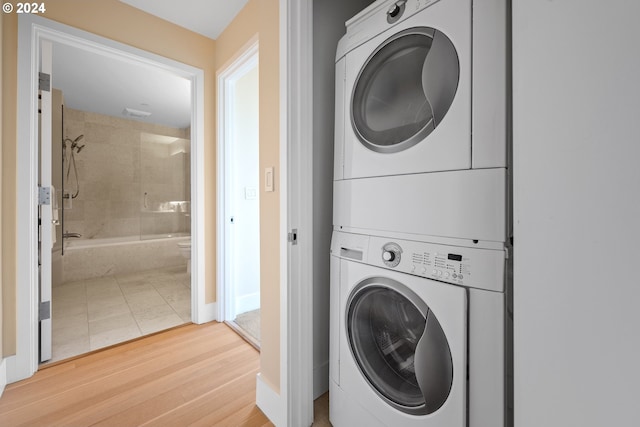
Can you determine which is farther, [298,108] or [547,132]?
[298,108]

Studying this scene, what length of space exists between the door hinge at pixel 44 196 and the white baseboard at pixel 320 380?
197 cm

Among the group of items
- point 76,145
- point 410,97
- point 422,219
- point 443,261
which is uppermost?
point 76,145

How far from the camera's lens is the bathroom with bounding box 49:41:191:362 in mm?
2299

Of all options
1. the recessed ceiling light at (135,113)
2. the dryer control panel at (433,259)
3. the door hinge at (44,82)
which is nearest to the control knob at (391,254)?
the dryer control panel at (433,259)

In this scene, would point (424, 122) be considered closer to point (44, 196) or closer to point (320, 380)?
point (320, 380)

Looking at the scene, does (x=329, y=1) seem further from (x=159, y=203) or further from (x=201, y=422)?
(x=159, y=203)

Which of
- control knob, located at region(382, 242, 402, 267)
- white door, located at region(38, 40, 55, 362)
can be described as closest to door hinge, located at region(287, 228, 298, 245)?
control knob, located at region(382, 242, 402, 267)

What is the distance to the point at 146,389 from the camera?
4.72 feet

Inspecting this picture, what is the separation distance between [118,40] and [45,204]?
1263 mm

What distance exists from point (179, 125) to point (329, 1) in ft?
14.6

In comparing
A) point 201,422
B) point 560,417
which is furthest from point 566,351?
point 201,422

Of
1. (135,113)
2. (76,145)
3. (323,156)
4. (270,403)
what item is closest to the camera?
(270,403)

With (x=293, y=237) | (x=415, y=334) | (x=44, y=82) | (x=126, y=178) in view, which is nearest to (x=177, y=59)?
(x=44, y=82)

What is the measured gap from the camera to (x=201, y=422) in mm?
1224
